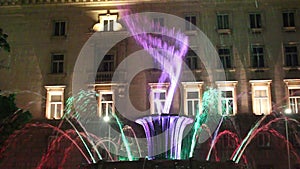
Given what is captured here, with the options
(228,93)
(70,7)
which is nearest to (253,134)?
(228,93)

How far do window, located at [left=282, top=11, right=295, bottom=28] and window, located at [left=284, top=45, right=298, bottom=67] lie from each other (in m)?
1.51

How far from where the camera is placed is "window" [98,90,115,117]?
2967 centimetres

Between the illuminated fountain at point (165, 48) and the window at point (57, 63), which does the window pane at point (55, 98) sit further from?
the illuminated fountain at point (165, 48)

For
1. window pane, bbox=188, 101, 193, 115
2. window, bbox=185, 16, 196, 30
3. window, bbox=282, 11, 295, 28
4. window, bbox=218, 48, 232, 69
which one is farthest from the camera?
window, bbox=185, 16, 196, 30

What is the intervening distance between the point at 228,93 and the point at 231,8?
587cm

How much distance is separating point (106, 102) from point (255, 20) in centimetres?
1148

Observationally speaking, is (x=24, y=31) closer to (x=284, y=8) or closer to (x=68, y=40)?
(x=68, y=40)

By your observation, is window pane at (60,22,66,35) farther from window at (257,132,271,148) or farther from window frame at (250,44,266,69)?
window at (257,132,271,148)

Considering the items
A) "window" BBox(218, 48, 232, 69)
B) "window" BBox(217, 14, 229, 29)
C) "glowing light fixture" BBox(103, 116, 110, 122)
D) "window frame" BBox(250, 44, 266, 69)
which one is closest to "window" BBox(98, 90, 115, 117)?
"glowing light fixture" BBox(103, 116, 110, 122)

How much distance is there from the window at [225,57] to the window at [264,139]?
4887 mm

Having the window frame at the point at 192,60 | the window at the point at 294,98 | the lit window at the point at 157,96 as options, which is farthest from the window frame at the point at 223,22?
the window at the point at 294,98

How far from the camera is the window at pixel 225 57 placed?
1162 inches

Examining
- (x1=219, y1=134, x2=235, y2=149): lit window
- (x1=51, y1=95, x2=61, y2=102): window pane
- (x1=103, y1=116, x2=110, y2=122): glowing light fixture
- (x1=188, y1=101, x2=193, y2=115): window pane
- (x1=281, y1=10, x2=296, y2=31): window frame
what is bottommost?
(x1=219, y1=134, x2=235, y2=149): lit window

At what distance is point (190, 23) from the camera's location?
30.3 meters
